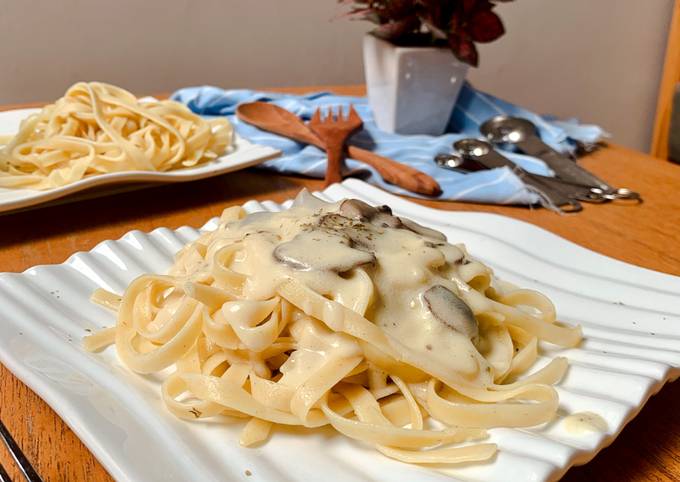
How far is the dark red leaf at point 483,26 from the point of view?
2.07 metres

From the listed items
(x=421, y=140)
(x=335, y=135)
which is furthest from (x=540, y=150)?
(x=335, y=135)

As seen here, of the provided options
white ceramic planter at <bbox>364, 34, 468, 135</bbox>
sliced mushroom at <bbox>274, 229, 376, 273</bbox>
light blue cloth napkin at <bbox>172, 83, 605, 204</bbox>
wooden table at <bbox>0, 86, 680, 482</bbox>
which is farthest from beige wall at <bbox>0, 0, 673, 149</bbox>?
sliced mushroom at <bbox>274, 229, 376, 273</bbox>

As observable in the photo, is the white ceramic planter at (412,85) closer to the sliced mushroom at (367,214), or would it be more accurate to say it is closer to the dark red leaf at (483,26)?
the dark red leaf at (483,26)

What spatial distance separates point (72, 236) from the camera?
4.66ft

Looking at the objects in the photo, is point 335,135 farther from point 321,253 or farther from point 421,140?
point 321,253

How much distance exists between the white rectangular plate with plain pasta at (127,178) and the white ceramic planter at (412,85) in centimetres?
54

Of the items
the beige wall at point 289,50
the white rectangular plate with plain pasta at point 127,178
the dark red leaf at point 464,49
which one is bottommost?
the beige wall at point 289,50

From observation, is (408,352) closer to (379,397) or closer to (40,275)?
(379,397)

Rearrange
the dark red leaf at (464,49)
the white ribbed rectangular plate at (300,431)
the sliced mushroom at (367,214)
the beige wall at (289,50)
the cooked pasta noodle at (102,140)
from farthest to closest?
the beige wall at (289,50) → the dark red leaf at (464,49) → the cooked pasta noodle at (102,140) → the sliced mushroom at (367,214) → the white ribbed rectangular plate at (300,431)

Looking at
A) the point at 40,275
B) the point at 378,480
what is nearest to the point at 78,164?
the point at 40,275

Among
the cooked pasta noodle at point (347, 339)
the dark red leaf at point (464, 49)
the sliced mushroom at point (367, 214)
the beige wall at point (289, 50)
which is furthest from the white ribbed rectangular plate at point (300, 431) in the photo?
the beige wall at point (289, 50)

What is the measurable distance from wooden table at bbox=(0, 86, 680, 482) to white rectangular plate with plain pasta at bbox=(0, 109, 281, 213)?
56 mm

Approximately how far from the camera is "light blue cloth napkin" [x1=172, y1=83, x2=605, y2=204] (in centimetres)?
177

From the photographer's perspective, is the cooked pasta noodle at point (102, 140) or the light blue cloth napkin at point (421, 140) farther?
the light blue cloth napkin at point (421, 140)
